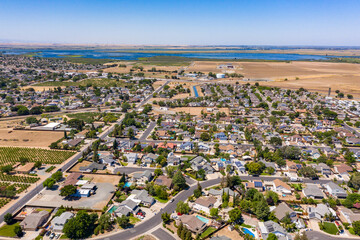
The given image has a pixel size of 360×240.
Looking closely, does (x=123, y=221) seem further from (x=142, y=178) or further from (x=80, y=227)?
(x=142, y=178)

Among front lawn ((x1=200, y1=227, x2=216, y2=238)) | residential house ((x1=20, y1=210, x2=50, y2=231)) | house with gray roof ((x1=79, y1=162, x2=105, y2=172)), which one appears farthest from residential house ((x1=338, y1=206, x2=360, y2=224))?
residential house ((x1=20, y1=210, x2=50, y2=231))

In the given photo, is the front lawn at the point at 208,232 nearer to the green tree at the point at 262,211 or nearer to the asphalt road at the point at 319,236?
the green tree at the point at 262,211

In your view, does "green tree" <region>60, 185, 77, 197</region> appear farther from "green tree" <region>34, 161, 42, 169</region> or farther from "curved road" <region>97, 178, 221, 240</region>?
"green tree" <region>34, 161, 42, 169</region>

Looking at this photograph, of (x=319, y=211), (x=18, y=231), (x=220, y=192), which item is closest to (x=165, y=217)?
(x=220, y=192)

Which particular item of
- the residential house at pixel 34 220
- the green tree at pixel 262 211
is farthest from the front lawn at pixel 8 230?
the green tree at pixel 262 211

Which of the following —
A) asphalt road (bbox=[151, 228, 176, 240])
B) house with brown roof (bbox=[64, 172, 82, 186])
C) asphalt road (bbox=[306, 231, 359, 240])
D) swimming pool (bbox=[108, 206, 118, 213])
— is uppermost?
house with brown roof (bbox=[64, 172, 82, 186])

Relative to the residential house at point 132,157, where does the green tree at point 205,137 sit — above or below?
above
